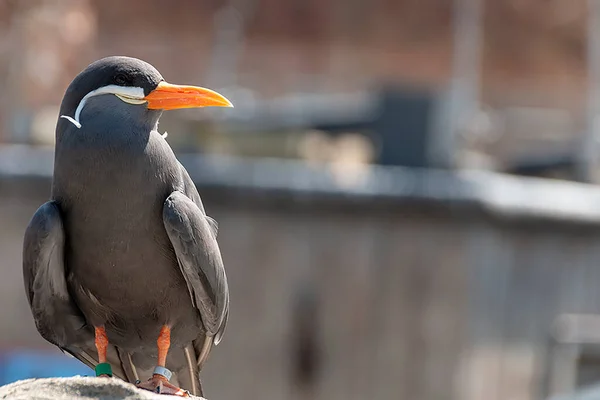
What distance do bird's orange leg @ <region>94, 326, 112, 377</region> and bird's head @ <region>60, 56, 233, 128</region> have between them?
0.72 meters

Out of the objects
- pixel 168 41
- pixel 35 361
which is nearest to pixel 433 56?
pixel 168 41

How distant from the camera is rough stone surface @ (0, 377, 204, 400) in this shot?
3174mm

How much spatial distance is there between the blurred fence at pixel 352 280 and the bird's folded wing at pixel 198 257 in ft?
15.5

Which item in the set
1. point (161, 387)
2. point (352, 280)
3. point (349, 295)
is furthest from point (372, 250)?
point (161, 387)

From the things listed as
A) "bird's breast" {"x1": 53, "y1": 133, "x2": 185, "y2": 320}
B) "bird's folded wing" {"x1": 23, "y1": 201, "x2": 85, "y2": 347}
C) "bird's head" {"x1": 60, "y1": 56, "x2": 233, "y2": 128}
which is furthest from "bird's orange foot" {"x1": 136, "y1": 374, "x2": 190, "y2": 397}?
"bird's head" {"x1": 60, "y1": 56, "x2": 233, "y2": 128}

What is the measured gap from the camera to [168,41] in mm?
15094

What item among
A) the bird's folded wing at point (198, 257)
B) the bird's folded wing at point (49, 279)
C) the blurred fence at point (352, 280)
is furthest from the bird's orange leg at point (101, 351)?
the blurred fence at point (352, 280)

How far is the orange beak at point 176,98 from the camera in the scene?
3.58m

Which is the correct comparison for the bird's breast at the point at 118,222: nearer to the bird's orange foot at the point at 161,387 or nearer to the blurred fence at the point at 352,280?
the bird's orange foot at the point at 161,387

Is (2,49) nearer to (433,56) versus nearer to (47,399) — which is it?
(433,56)

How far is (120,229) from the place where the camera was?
3549 mm

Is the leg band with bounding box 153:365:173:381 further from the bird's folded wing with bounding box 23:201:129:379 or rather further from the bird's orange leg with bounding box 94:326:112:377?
the bird's folded wing with bounding box 23:201:129:379

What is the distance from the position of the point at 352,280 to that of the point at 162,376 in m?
5.11

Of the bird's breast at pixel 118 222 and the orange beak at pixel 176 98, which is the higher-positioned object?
the orange beak at pixel 176 98
